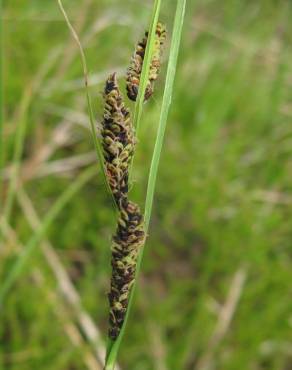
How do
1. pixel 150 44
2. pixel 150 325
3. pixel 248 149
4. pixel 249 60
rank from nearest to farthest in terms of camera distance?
1. pixel 150 44
2. pixel 150 325
3. pixel 248 149
4. pixel 249 60

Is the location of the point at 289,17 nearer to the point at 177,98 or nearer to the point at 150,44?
the point at 177,98

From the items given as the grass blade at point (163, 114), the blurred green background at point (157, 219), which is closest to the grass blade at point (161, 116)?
the grass blade at point (163, 114)

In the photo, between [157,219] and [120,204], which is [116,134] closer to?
[120,204]

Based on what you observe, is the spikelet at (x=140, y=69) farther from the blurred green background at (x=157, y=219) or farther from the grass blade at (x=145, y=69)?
the blurred green background at (x=157, y=219)

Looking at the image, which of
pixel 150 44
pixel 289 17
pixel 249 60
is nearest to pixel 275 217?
pixel 249 60

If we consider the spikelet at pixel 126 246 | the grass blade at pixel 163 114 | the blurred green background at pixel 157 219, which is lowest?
the blurred green background at pixel 157 219

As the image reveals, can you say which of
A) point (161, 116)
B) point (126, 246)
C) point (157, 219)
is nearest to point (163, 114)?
point (161, 116)
